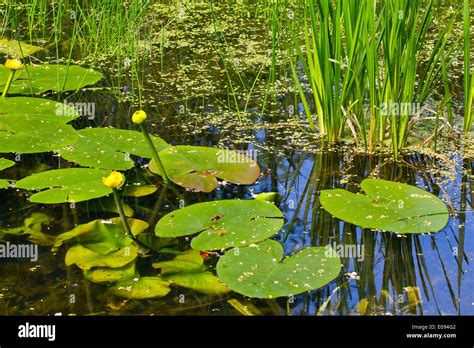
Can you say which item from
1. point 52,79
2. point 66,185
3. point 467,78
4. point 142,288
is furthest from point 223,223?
point 52,79

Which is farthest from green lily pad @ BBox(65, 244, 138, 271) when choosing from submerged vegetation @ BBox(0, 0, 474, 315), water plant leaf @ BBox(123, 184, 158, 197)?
water plant leaf @ BBox(123, 184, 158, 197)

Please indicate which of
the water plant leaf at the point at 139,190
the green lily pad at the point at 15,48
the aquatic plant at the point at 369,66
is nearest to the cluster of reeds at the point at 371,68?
the aquatic plant at the point at 369,66

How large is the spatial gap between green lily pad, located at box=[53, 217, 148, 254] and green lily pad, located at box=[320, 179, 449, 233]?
0.67 metres

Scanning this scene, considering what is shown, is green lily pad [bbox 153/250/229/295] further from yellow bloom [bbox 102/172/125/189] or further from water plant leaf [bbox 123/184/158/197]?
water plant leaf [bbox 123/184/158/197]

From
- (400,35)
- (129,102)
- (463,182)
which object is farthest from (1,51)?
(463,182)

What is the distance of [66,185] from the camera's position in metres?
2.81

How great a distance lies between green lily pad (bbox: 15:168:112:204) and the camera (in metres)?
2.73

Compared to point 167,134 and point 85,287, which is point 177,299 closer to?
point 85,287

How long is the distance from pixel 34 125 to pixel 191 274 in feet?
4.12

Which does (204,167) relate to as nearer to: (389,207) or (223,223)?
(223,223)

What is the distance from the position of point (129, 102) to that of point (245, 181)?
40.9 inches

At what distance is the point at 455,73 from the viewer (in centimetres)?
398
